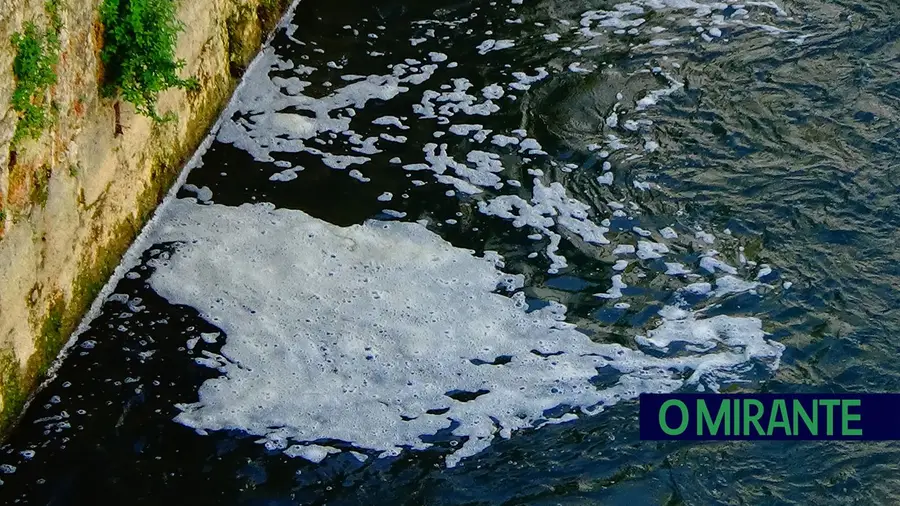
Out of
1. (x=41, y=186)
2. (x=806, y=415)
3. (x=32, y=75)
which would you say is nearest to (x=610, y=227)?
(x=806, y=415)

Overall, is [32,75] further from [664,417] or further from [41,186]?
[664,417]

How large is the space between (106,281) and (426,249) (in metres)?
1.65

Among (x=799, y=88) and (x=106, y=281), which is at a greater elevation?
(x=799, y=88)

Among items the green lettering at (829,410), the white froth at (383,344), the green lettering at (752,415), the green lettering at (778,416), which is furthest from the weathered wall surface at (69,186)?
the green lettering at (829,410)

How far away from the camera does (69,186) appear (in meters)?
5.40

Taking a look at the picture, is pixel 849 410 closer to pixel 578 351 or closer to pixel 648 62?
pixel 578 351

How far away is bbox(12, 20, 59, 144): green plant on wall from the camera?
4836mm

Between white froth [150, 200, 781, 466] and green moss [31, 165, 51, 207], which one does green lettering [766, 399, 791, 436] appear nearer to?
white froth [150, 200, 781, 466]

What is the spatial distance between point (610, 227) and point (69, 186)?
2.77 m

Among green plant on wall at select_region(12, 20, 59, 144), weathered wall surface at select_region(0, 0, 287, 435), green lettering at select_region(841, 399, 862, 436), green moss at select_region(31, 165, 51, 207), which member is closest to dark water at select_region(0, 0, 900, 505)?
green lettering at select_region(841, 399, 862, 436)

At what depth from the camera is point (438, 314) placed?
5.66 meters

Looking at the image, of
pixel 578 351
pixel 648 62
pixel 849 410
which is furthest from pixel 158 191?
pixel 849 410

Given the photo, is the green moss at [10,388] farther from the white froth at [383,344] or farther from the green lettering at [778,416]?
the green lettering at [778,416]
